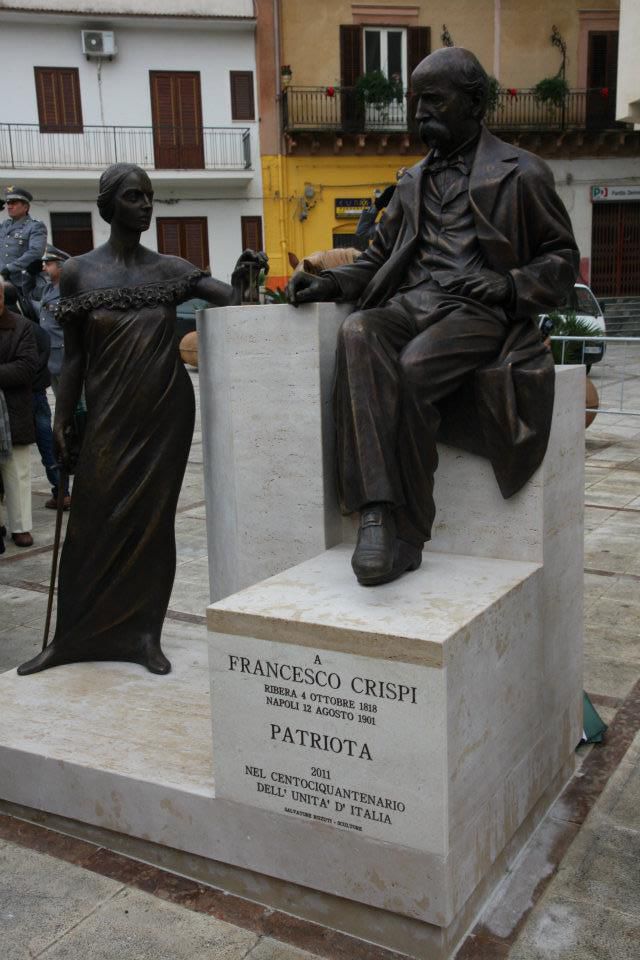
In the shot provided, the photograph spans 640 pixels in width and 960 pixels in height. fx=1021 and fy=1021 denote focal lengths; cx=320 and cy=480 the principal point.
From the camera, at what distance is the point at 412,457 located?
10.1 feet

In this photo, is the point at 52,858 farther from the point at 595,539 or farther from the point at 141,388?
the point at 595,539

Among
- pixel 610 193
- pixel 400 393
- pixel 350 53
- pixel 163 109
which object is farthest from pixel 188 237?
pixel 400 393

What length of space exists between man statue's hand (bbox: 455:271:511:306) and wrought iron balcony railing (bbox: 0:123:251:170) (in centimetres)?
2204

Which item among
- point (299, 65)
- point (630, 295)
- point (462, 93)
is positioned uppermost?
point (299, 65)

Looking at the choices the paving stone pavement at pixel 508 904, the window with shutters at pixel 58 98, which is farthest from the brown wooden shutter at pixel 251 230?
the paving stone pavement at pixel 508 904

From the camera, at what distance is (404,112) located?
1011 inches

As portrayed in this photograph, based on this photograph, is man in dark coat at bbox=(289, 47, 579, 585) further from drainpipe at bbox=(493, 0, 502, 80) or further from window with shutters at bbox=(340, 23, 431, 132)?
drainpipe at bbox=(493, 0, 502, 80)

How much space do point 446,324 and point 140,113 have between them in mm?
23141

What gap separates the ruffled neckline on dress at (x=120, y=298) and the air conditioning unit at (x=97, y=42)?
2200 cm

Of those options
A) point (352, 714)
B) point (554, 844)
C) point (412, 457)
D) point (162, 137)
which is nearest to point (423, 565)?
point (412, 457)

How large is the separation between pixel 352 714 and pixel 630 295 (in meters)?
26.0

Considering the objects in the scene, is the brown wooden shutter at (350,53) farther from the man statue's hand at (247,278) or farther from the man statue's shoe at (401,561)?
the man statue's shoe at (401,561)

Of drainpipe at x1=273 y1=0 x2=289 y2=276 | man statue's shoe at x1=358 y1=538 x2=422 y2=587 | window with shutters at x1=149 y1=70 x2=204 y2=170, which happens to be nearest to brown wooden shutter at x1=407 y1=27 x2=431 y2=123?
drainpipe at x1=273 y1=0 x2=289 y2=276

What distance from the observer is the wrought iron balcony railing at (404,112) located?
81.9ft
